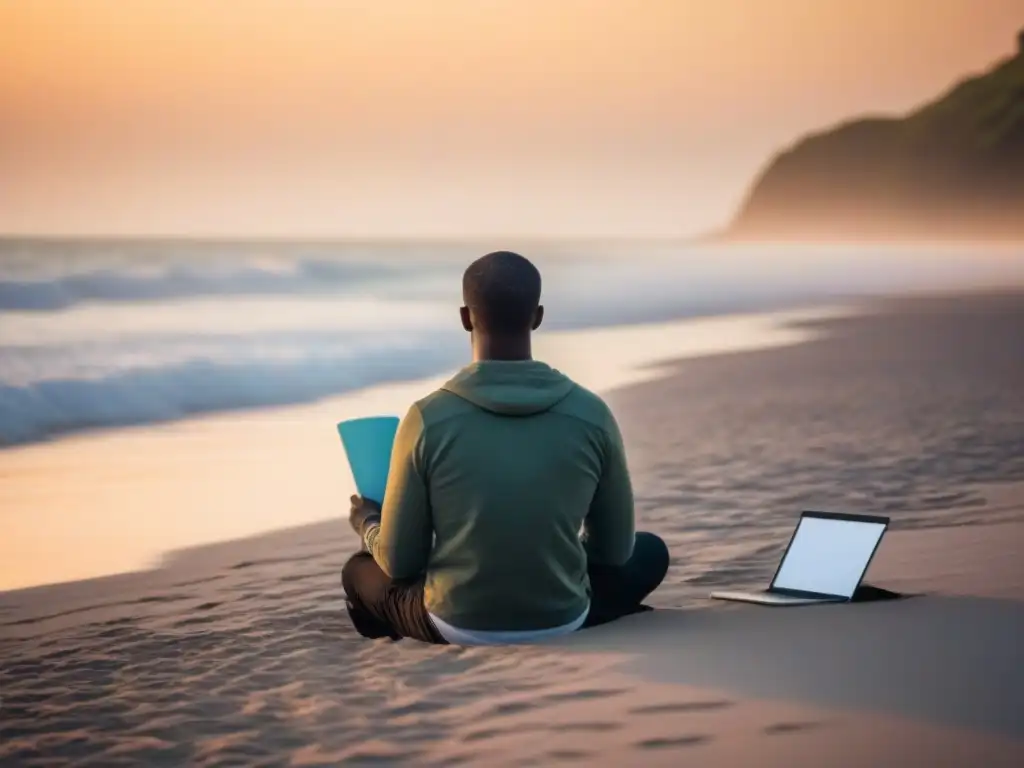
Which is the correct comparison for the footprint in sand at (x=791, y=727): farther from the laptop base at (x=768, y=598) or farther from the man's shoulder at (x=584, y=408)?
the laptop base at (x=768, y=598)

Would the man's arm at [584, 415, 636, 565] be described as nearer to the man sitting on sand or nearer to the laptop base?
the man sitting on sand

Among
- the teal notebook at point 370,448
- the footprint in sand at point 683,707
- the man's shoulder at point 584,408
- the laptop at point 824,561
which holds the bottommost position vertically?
the footprint in sand at point 683,707

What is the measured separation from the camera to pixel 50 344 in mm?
15195

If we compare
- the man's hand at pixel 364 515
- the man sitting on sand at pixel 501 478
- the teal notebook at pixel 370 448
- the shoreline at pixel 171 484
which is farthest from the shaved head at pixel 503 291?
the shoreline at pixel 171 484

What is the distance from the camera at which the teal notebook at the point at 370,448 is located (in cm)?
393

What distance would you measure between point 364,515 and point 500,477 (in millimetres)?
550

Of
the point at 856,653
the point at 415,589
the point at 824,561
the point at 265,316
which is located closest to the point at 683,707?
the point at 856,653

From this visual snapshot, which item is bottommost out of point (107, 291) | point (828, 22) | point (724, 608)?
point (724, 608)

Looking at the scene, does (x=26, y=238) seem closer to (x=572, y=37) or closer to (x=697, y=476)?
(x=572, y=37)

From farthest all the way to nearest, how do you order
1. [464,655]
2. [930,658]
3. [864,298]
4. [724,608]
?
[864,298], [724,608], [464,655], [930,658]

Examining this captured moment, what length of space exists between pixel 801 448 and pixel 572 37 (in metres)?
24.2

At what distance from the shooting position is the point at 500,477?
11.6 feet

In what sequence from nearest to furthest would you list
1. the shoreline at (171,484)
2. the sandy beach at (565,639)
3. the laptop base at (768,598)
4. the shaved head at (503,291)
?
the sandy beach at (565,639), the shaved head at (503,291), the laptop base at (768,598), the shoreline at (171,484)

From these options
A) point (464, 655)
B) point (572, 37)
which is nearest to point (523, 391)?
point (464, 655)
